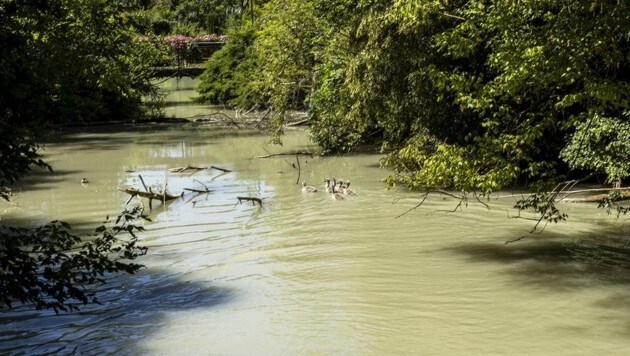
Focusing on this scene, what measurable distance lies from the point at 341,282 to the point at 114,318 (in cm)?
322

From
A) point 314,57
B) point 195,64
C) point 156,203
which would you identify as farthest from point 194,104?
point 156,203

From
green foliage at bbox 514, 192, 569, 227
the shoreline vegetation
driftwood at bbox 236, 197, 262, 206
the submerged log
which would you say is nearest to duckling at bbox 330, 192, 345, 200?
the shoreline vegetation

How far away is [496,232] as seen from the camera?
14.4 m

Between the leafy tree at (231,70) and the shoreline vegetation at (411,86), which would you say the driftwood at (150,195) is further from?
the leafy tree at (231,70)

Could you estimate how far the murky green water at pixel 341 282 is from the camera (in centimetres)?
912

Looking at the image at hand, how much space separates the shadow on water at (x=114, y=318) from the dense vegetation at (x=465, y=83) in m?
3.65

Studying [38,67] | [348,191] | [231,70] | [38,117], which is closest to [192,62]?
[231,70]

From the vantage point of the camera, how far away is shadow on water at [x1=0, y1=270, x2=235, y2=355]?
9039 millimetres

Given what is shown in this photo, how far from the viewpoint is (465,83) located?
10.8 meters

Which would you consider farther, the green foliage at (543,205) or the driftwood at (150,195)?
the driftwood at (150,195)

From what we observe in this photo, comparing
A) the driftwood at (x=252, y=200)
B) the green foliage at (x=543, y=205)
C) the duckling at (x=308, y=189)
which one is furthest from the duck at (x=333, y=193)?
the green foliage at (x=543, y=205)

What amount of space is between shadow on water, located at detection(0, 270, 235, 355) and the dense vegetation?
3.65m

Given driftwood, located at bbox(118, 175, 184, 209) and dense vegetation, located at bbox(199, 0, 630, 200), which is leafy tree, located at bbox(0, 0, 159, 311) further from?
driftwood, located at bbox(118, 175, 184, 209)

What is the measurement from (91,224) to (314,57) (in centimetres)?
985
